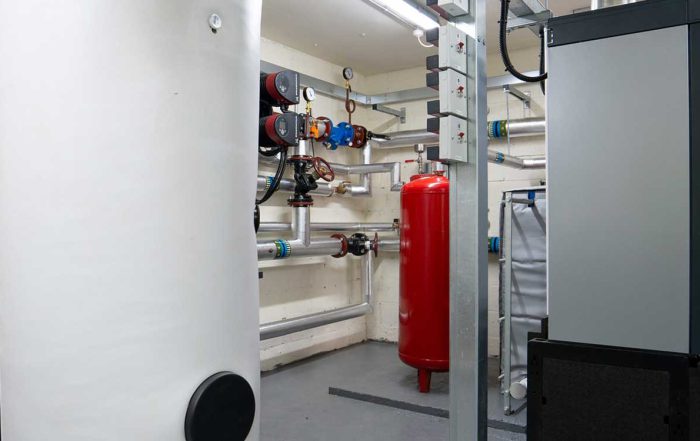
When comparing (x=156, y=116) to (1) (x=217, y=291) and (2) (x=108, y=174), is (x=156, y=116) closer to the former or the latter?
(2) (x=108, y=174)

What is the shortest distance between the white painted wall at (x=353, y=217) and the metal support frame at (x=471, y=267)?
2.36m

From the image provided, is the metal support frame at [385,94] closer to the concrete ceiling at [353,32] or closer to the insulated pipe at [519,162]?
the concrete ceiling at [353,32]

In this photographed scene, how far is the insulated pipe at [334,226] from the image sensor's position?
3.36 m

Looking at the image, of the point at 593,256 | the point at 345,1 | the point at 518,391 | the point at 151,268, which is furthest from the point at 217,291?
the point at 345,1

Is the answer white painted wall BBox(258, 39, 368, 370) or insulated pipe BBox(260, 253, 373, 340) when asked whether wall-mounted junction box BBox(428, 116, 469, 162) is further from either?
white painted wall BBox(258, 39, 368, 370)

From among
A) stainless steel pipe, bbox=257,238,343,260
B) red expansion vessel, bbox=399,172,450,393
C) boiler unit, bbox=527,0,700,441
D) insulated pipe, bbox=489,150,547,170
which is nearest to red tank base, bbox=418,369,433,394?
red expansion vessel, bbox=399,172,450,393

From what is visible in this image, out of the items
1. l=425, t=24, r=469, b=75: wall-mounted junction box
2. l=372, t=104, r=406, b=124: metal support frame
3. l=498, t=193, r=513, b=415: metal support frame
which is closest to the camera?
l=425, t=24, r=469, b=75: wall-mounted junction box

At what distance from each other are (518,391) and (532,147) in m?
2.47

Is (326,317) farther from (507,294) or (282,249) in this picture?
(507,294)

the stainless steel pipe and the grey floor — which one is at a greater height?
the stainless steel pipe

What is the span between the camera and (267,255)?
311cm

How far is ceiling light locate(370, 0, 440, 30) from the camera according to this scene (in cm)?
268

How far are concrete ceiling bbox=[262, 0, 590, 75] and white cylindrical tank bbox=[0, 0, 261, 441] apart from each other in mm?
2454

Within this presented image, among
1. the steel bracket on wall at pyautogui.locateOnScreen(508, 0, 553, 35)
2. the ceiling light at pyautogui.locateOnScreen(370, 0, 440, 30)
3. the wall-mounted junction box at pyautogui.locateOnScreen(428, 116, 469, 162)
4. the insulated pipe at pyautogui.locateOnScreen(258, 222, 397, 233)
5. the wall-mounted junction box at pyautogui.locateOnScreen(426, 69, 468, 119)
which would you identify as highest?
the ceiling light at pyautogui.locateOnScreen(370, 0, 440, 30)
